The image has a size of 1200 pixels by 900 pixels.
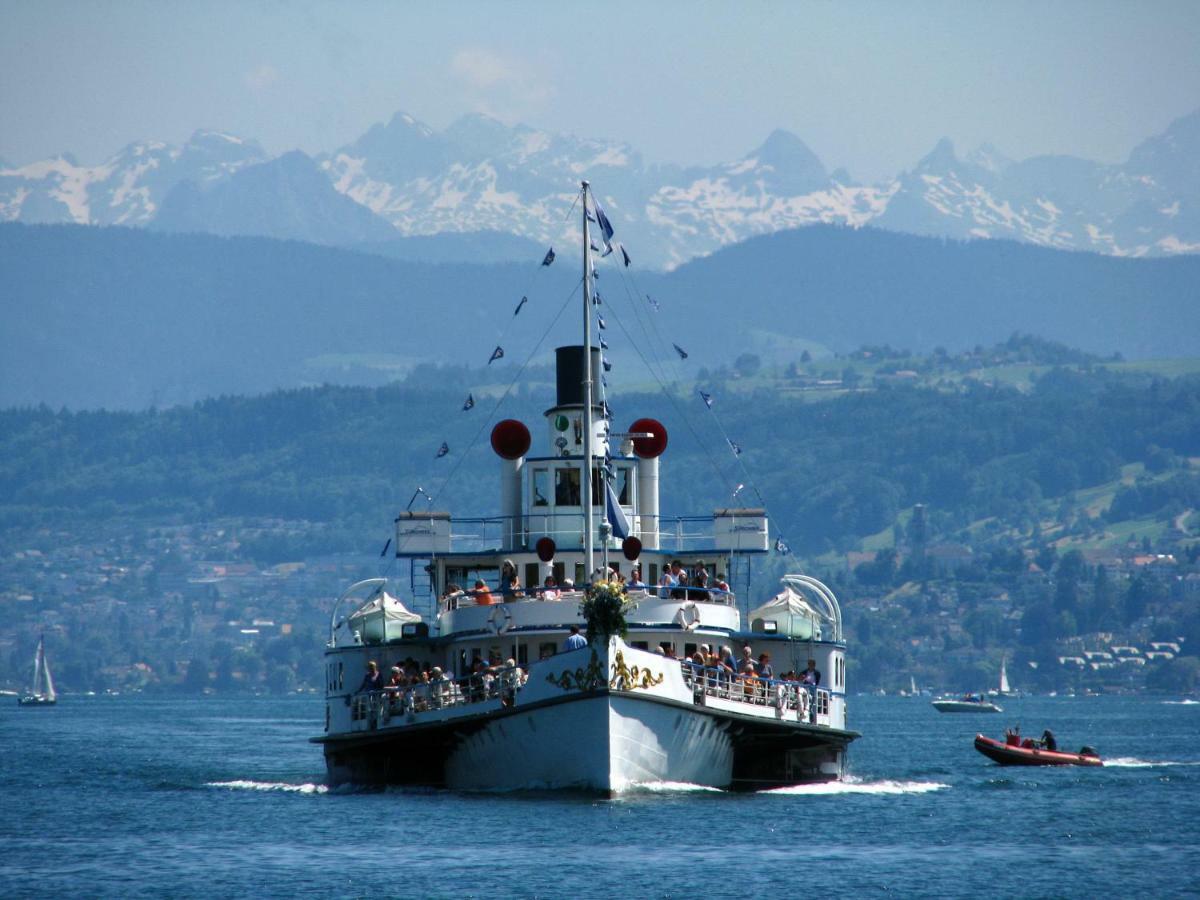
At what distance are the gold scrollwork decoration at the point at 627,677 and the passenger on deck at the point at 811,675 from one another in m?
9.19

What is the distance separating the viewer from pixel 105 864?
50.0m

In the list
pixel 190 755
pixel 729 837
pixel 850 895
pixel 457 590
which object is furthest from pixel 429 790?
pixel 190 755

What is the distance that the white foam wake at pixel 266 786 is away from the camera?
6819 centimetres

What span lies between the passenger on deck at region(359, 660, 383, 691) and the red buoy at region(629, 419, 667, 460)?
9.48m

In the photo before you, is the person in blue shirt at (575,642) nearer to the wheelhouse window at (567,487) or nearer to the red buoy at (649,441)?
the wheelhouse window at (567,487)

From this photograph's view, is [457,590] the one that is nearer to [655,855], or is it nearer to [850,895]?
[655,855]

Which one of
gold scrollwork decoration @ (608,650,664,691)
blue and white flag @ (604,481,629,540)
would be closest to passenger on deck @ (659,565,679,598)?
blue and white flag @ (604,481,629,540)

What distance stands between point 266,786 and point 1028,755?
92.1 feet

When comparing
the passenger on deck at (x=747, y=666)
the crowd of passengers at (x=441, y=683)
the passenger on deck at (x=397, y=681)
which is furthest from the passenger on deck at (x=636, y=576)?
the passenger on deck at (x=397, y=681)

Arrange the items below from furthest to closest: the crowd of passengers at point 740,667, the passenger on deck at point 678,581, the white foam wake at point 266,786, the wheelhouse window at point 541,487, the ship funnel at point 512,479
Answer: the white foam wake at point 266,786 → the ship funnel at point 512,479 → the wheelhouse window at point 541,487 → the passenger on deck at point 678,581 → the crowd of passengers at point 740,667

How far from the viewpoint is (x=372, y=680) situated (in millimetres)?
63062

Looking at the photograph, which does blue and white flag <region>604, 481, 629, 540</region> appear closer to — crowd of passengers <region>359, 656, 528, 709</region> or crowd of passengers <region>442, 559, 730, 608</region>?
crowd of passengers <region>442, 559, 730, 608</region>

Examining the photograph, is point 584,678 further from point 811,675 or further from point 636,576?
point 811,675

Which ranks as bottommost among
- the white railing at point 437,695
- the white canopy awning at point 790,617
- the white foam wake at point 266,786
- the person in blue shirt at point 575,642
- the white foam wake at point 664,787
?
the white foam wake at point 266,786
